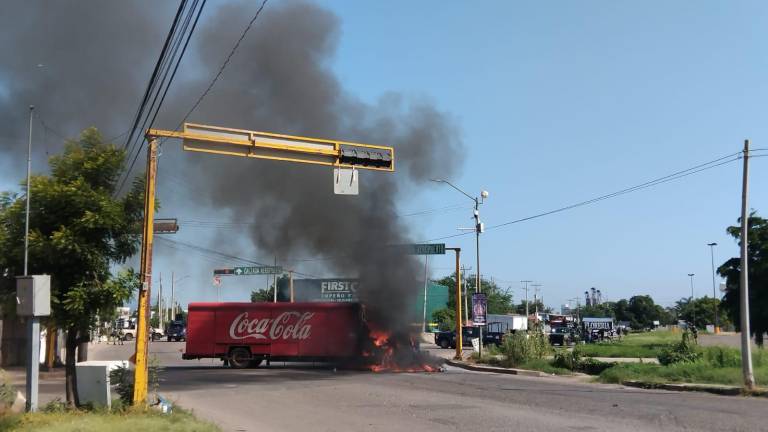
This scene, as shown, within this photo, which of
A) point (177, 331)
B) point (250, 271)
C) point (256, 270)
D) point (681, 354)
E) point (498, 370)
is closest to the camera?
point (681, 354)

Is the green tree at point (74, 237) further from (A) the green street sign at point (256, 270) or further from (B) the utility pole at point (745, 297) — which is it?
(A) the green street sign at point (256, 270)

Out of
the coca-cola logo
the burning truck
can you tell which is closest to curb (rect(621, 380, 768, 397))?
the burning truck

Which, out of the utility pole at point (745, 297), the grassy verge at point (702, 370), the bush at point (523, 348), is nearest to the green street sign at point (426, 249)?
the bush at point (523, 348)

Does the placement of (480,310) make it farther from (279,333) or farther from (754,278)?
(754,278)

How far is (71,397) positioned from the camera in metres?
12.0

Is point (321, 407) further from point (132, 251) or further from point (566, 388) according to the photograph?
point (566, 388)

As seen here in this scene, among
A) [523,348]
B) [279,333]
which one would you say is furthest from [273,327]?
[523,348]

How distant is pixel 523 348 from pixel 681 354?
6.14 metres

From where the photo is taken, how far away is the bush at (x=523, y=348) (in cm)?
2628

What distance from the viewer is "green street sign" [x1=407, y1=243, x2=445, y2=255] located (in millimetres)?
27688

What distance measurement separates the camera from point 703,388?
695 inches

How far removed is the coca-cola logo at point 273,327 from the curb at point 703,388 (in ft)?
41.7

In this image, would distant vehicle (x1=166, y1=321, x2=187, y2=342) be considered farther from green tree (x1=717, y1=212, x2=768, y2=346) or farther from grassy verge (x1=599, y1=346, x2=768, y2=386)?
grassy verge (x1=599, y1=346, x2=768, y2=386)

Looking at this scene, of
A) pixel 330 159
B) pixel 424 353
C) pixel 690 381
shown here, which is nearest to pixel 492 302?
pixel 424 353
